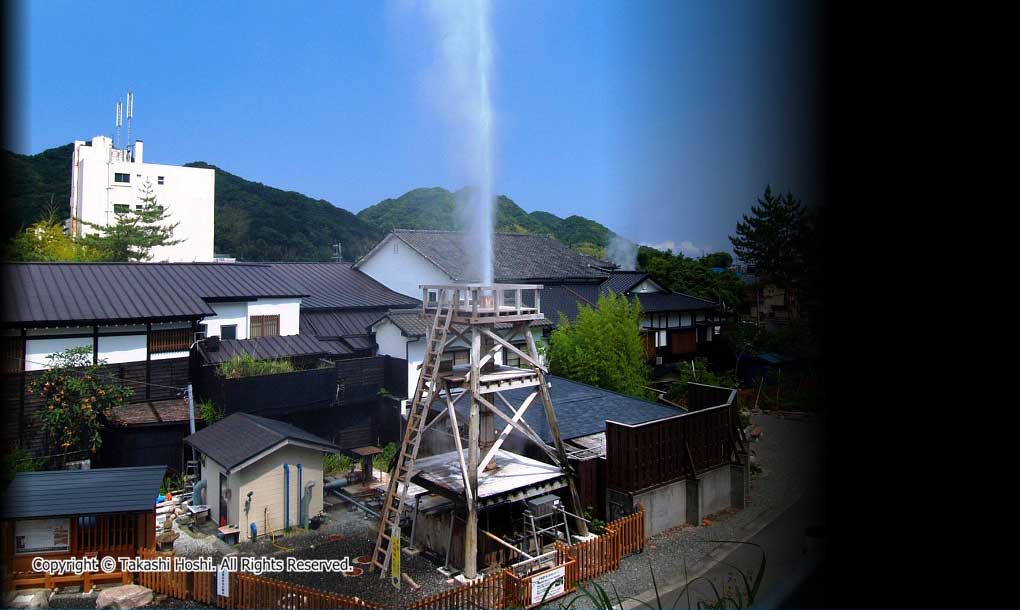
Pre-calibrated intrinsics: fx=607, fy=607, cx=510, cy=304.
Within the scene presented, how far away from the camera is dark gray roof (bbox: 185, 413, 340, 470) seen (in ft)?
35.3

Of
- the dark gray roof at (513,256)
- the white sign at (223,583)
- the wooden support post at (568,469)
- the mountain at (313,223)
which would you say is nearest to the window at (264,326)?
the dark gray roof at (513,256)

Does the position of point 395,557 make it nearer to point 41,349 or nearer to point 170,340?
point 170,340

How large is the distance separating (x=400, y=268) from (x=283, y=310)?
592 cm

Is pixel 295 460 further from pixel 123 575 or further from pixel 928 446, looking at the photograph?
pixel 928 446

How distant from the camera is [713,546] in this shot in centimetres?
976

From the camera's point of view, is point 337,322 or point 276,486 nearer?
point 276,486

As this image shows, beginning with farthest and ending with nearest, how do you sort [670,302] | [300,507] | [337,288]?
1. [670,302]
2. [337,288]
3. [300,507]

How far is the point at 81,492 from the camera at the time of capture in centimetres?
880

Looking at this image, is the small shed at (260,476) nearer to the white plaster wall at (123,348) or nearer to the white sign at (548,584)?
the white plaster wall at (123,348)

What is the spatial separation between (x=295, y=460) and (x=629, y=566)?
6.27 meters

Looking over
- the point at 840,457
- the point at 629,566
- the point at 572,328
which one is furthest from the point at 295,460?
the point at 840,457


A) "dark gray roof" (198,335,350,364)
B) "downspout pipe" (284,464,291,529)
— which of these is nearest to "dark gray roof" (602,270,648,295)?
"dark gray roof" (198,335,350,364)

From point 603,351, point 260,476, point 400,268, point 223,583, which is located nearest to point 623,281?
point 603,351

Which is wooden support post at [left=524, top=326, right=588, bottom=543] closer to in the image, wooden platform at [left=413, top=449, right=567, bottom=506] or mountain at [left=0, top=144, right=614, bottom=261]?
wooden platform at [left=413, top=449, right=567, bottom=506]
